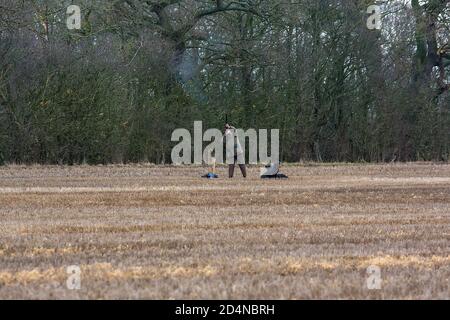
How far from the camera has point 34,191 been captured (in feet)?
88.0

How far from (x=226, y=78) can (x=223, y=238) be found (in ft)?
105

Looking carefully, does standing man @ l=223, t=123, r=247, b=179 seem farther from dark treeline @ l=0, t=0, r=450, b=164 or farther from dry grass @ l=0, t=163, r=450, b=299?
dark treeline @ l=0, t=0, r=450, b=164

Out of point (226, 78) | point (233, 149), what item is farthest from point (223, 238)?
point (226, 78)

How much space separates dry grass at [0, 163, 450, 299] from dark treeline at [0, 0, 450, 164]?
34.4 feet

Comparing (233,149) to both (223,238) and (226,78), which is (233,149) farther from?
(223,238)

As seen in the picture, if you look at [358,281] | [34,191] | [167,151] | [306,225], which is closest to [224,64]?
[167,151]

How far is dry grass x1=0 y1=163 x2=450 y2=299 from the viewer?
11.3 m

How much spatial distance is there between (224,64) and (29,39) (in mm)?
9231

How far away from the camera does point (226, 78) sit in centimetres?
4794

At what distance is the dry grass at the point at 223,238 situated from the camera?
11320 millimetres

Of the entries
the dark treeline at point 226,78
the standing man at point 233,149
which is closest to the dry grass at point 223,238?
the standing man at point 233,149

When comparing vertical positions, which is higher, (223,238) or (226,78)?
(226,78)

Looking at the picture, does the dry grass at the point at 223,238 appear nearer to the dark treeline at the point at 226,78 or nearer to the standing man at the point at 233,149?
the standing man at the point at 233,149

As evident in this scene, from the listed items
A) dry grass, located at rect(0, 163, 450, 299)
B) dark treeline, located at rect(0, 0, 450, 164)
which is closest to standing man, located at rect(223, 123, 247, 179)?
dry grass, located at rect(0, 163, 450, 299)
